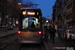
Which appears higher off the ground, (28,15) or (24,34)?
(28,15)

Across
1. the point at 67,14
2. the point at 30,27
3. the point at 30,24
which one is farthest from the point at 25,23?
the point at 67,14

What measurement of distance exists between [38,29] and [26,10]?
205cm

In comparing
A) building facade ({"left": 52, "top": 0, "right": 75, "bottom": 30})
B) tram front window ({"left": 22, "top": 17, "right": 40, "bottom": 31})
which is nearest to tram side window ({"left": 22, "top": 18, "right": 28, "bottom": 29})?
tram front window ({"left": 22, "top": 17, "right": 40, "bottom": 31})

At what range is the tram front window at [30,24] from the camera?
1084cm

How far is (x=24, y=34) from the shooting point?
426 inches

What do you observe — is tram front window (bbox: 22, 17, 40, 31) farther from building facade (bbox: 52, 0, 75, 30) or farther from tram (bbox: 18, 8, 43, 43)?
building facade (bbox: 52, 0, 75, 30)

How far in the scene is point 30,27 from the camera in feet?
35.5

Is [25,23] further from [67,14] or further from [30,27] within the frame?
[67,14]

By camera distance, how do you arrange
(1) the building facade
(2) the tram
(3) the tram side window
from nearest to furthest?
(2) the tram, (3) the tram side window, (1) the building facade

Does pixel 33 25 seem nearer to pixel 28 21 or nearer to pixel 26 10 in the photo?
pixel 28 21

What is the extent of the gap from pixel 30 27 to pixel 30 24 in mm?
267

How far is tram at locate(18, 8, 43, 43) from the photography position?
10.8 meters

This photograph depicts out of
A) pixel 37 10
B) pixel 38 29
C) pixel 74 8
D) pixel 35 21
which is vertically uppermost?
pixel 74 8

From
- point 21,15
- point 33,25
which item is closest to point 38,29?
point 33,25
